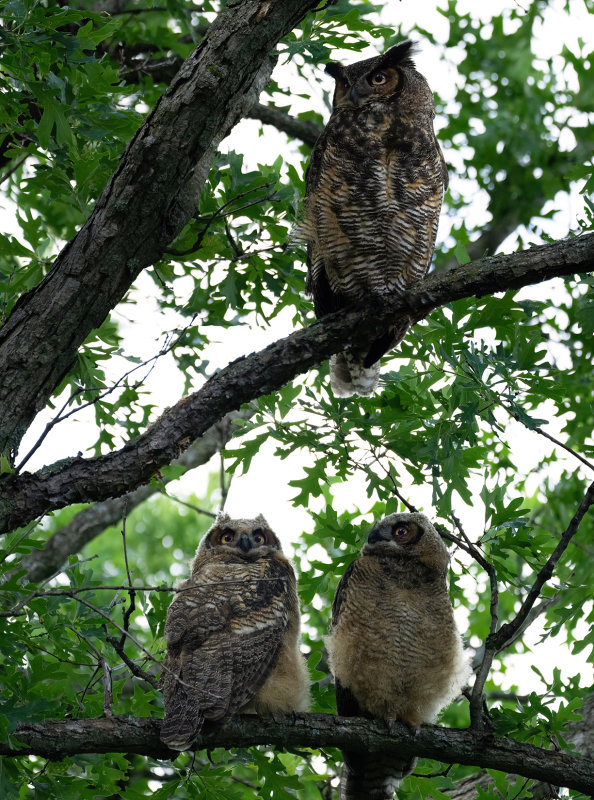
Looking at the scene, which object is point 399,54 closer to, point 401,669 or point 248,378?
point 248,378

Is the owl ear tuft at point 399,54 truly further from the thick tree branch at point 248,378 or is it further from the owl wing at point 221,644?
the owl wing at point 221,644

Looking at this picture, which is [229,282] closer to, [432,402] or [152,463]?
[432,402]

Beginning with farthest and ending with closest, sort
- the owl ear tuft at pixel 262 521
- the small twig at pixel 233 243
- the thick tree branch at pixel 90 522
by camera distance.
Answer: the thick tree branch at pixel 90 522
the owl ear tuft at pixel 262 521
the small twig at pixel 233 243

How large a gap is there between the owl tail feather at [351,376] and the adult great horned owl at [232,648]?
3.18 feet

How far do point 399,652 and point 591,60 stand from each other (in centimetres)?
613

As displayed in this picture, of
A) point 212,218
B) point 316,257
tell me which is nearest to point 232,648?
point 212,218

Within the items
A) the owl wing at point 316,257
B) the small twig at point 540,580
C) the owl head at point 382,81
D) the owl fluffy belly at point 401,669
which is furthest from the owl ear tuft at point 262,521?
the owl head at point 382,81

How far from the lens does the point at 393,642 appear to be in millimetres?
4137

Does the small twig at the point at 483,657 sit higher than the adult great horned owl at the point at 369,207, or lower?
lower

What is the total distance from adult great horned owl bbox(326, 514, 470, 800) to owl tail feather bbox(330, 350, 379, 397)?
0.71m

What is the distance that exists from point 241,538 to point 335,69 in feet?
8.65

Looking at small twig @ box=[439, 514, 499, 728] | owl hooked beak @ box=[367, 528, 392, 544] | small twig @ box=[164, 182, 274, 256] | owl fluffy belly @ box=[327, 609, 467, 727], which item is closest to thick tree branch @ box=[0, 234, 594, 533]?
small twig @ box=[164, 182, 274, 256]

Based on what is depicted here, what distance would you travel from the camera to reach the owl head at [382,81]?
465 centimetres

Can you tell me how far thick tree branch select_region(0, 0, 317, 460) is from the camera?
314 cm
